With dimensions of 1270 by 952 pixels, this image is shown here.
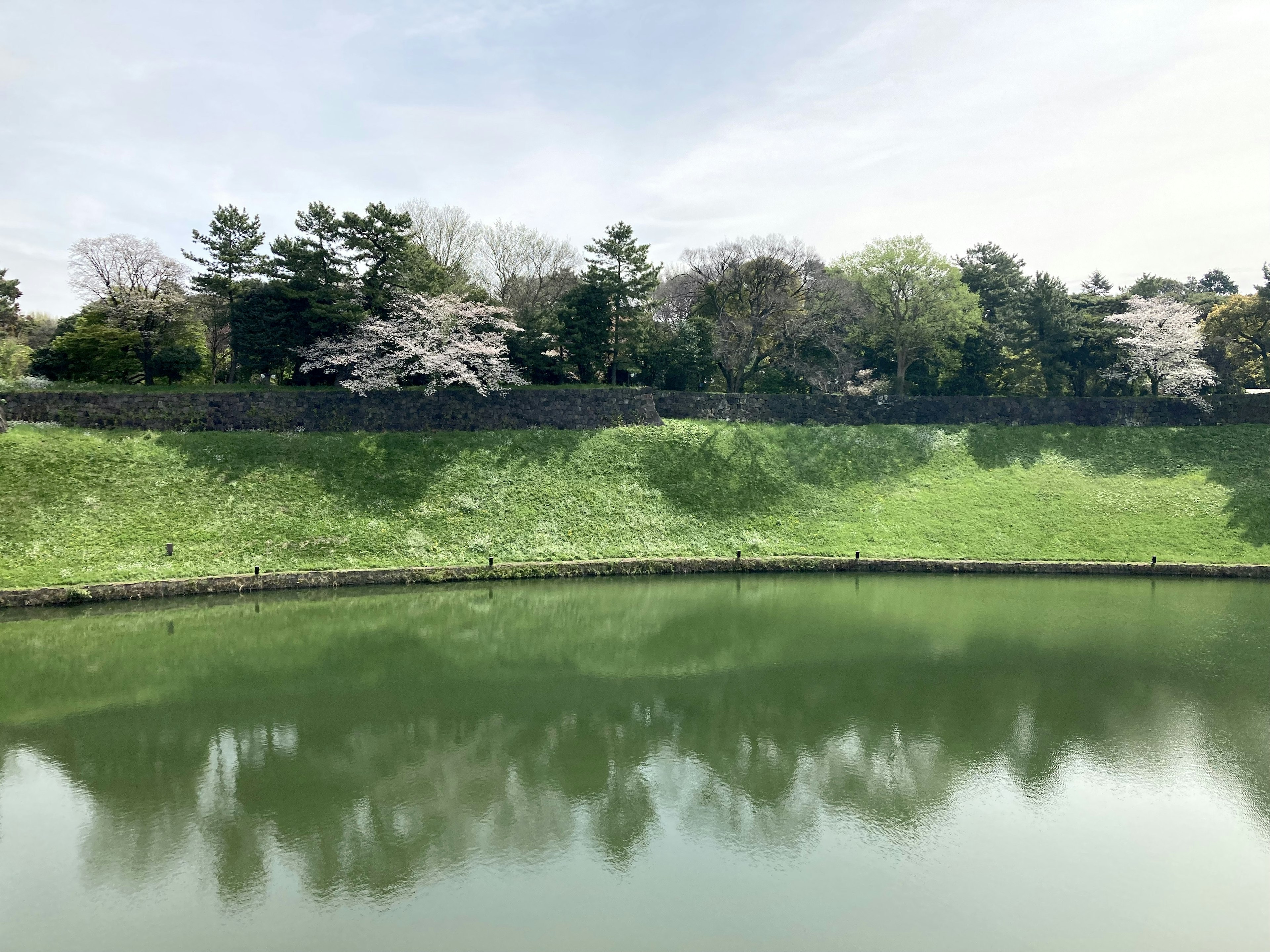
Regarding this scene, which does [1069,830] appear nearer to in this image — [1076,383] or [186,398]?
[186,398]

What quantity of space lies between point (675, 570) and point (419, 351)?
17244 millimetres

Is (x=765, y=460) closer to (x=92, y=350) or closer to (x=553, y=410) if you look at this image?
(x=553, y=410)

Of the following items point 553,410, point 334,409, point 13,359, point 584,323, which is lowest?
point 334,409

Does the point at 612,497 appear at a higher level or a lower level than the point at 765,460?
lower

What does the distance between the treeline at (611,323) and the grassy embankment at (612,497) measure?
5.93 m

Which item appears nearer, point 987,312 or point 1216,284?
point 987,312

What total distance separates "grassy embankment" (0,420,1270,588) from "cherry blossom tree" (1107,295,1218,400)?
→ 4.39 meters

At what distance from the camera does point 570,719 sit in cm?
1325

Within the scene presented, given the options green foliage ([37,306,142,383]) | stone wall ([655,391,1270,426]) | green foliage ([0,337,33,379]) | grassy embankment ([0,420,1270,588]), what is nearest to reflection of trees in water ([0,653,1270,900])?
grassy embankment ([0,420,1270,588])

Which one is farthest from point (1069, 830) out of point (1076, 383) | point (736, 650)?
point (1076, 383)

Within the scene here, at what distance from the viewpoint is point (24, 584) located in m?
21.2

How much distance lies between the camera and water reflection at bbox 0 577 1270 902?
962 cm

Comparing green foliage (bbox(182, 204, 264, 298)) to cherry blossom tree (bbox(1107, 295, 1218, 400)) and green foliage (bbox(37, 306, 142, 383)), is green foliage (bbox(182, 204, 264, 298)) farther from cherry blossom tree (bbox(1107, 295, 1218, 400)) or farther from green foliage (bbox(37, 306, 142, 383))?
cherry blossom tree (bbox(1107, 295, 1218, 400))

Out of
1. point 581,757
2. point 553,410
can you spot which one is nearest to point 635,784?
point 581,757
